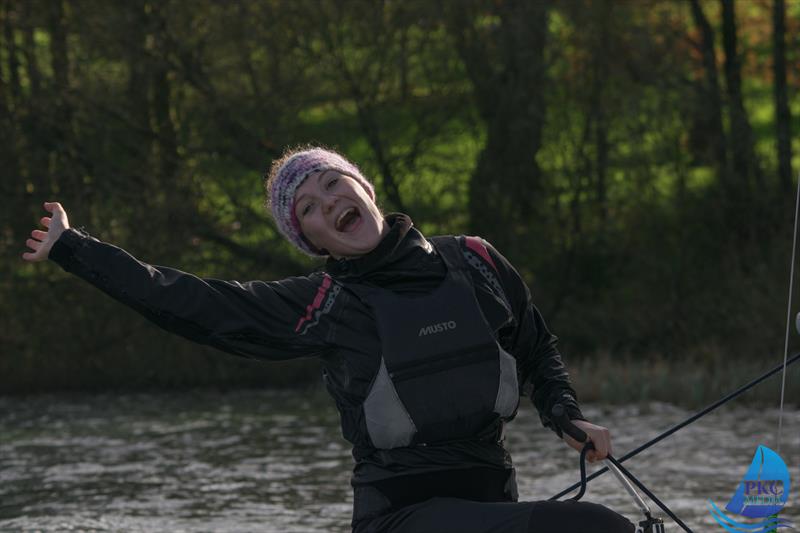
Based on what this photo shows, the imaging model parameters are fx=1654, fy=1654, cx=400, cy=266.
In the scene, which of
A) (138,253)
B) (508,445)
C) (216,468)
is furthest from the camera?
(138,253)

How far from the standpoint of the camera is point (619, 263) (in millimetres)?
16062

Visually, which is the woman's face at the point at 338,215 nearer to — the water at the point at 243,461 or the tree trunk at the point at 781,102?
the water at the point at 243,461

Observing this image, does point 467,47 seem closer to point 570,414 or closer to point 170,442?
point 170,442

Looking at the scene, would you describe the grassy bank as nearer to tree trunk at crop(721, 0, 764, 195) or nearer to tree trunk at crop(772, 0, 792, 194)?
tree trunk at crop(721, 0, 764, 195)

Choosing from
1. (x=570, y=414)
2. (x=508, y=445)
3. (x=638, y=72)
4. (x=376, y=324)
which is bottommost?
(x=508, y=445)

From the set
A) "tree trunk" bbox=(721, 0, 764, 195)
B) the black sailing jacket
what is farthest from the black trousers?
"tree trunk" bbox=(721, 0, 764, 195)

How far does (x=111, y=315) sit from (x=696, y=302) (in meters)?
5.51

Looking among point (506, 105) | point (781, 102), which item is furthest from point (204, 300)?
point (781, 102)

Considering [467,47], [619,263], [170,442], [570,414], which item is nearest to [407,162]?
[467,47]

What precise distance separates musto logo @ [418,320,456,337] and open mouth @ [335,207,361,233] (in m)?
0.38

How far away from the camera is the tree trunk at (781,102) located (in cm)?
1570

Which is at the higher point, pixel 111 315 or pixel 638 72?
pixel 638 72

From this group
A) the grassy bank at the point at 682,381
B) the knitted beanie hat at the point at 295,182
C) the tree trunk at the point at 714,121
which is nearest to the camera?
the knitted beanie hat at the point at 295,182

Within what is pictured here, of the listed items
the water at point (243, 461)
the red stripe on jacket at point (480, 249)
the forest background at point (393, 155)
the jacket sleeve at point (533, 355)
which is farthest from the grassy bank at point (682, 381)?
the red stripe on jacket at point (480, 249)
